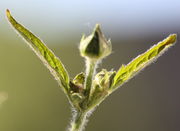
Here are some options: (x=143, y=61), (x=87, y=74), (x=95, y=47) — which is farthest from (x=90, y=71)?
(x=143, y=61)

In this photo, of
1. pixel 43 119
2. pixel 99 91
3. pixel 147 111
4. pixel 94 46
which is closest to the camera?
pixel 94 46

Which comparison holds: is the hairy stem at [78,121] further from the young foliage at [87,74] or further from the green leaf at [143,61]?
the green leaf at [143,61]

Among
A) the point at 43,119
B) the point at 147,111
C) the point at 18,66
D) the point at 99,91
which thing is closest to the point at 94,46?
the point at 99,91

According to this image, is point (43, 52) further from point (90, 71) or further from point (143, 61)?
point (143, 61)

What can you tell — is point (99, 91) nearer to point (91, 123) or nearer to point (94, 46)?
point (94, 46)

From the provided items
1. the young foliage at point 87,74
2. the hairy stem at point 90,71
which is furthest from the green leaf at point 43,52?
the hairy stem at point 90,71

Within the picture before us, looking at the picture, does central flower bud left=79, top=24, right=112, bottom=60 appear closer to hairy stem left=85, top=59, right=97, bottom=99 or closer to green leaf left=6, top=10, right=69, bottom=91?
hairy stem left=85, top=59, right=97, bottom=99

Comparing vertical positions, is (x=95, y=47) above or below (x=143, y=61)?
above
